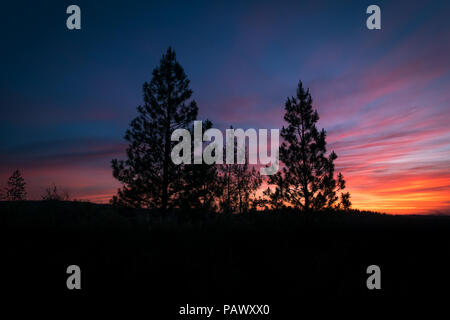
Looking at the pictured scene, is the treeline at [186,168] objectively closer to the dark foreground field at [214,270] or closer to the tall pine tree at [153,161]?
the tall pine tree at [153,161]

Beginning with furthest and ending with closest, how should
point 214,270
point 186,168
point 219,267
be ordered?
point 186,168 → point 219,267 → point 214,270

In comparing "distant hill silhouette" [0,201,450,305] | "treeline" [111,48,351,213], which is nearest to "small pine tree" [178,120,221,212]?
"treeline" [111,48,351,213]

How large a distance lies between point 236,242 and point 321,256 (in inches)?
73.5

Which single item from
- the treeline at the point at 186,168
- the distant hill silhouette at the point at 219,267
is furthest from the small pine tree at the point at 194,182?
the distant hill silhouette at the point at 219,267

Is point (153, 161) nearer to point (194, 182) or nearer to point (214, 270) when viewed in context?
point (194, 182)

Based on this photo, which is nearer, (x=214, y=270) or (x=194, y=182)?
(x=214, y=270)

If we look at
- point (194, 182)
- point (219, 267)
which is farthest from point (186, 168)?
point (219, 267)

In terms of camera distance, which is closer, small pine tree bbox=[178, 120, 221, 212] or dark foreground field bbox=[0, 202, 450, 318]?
dark foreground field bbox=[0, 202, 450, 318]

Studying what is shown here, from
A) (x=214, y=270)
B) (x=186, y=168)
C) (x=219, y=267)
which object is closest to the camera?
(x=214, y=270)

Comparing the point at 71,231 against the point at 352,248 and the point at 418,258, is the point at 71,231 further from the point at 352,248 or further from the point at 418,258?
the point at 418,258

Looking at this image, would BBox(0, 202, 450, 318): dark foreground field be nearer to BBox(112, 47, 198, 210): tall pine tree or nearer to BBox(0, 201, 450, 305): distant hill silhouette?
BBox(0, 201, 450, 305): distant hill silhouette

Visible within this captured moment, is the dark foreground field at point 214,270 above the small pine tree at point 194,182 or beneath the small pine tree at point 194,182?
beneath

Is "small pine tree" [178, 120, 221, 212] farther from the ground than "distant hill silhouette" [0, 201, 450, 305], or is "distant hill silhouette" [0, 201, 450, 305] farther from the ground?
"small pine tree" [178, 120, 221, 212]

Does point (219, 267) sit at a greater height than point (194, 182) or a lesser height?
lesser
